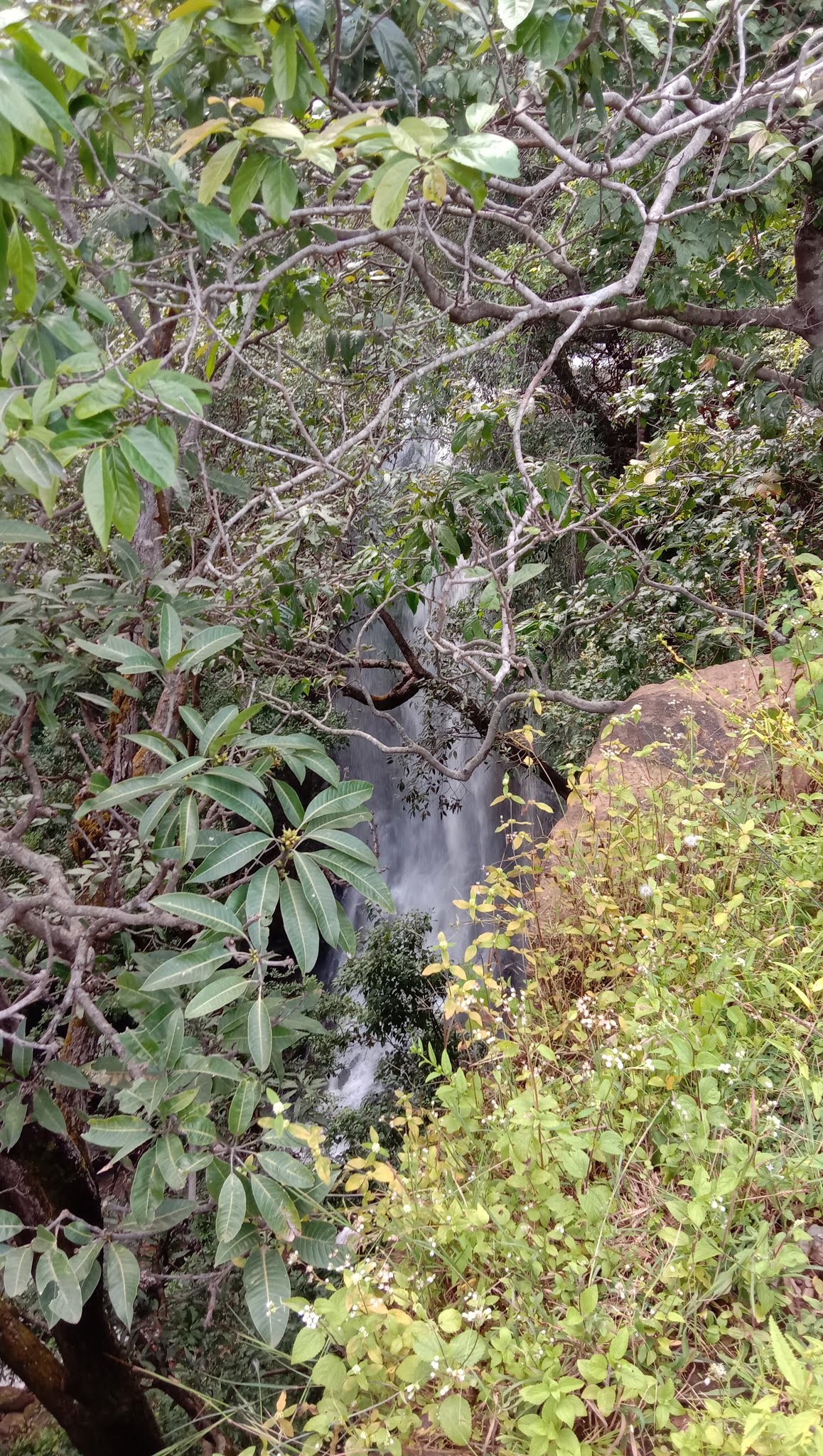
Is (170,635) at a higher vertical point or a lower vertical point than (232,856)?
higher

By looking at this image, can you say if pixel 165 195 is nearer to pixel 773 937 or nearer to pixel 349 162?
pixel 349 162

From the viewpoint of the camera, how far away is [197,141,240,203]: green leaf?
1424 mm

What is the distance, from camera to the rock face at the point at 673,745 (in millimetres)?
2523

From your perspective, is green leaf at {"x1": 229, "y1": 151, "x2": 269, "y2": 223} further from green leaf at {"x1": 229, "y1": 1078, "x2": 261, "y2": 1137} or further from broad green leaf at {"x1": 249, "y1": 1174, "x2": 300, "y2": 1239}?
broad green leaf at {"x1": 249, "y1": 1174, "x2": 300, "y2": 1239}

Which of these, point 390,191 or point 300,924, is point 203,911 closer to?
point 300,924

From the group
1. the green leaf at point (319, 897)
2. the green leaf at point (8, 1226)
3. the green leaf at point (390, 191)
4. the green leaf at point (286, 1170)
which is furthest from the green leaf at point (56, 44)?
the green leaf at point (8, 1226)

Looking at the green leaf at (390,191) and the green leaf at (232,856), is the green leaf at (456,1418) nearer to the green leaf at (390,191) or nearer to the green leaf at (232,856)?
the green leaf at (232,856)

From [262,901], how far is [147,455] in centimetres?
79

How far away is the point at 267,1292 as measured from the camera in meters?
1.48

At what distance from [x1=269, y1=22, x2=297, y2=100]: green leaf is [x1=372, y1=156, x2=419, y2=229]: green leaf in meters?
0.34

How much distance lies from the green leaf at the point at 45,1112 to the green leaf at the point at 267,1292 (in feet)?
2.39

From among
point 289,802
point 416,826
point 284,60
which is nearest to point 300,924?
point 289,802

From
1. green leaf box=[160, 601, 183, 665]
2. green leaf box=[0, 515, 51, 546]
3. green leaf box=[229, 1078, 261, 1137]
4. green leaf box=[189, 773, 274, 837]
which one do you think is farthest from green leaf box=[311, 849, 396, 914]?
green leaf box=[0, 515, 51, 546]

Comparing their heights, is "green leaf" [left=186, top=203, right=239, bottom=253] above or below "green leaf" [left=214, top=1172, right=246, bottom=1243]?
above
